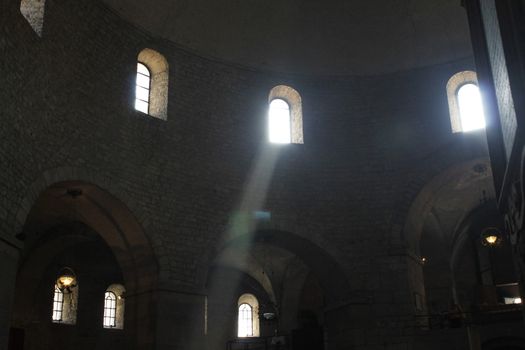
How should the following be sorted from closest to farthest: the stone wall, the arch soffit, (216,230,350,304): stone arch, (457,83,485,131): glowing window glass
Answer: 1. the stone wall
2. the arch soffit
3. (216,230,350,304): stone arch
4. (457,83,485,131): glowing window glass

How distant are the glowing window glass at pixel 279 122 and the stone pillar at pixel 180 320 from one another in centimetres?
487

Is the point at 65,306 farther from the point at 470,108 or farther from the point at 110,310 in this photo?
the point at 470,108

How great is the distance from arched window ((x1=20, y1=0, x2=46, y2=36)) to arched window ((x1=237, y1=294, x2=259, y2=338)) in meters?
14.3

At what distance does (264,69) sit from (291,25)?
4.50 ft

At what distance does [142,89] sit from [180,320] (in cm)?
562

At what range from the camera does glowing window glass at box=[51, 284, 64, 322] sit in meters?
20.1

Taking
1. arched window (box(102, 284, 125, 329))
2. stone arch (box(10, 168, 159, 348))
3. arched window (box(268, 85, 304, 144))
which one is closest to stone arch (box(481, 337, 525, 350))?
arched window (box(268, 85, 304, 144))

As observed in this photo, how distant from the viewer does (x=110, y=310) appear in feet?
70.3

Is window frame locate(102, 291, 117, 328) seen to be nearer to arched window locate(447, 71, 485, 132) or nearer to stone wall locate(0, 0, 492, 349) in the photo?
stone wall locate(0, 0, 492, 349)

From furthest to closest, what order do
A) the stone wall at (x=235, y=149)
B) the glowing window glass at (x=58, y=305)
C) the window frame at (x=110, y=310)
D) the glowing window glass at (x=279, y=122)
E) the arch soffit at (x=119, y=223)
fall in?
1. the window frame at (x=110, y=310)
2. the glowing window glass at (x=58, y=305)
3. the glowing window glass at (x=279, y=122)
4. the arch soffit at (x=119, y=223)
5. the stone wall at (x=235, y=149)

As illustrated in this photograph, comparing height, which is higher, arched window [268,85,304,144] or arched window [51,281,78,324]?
arched window [268,85,304,144]

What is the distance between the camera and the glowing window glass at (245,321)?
24.1m

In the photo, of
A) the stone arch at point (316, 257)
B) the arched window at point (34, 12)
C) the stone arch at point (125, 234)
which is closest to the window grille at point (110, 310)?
the stone arch at point (125, 234)

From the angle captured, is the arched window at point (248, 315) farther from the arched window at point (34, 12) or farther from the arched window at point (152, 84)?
the arched window at point (34, 12)
